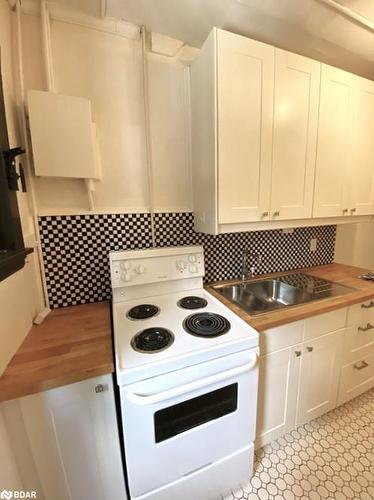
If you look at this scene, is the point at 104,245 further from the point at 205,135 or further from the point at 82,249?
the point at 205,135

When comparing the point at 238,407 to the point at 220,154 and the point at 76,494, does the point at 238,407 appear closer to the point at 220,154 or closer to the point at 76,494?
the point at 76,494

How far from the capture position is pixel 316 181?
1412mm

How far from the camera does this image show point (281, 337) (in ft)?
3.67

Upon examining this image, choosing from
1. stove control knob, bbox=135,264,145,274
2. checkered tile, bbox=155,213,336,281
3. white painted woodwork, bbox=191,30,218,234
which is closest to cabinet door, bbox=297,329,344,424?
checkered tile, bbox=155,213,336,281

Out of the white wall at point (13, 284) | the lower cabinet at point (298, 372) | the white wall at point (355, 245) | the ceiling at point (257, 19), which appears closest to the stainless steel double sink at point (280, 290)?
the lower cabinet at point (298, 372)

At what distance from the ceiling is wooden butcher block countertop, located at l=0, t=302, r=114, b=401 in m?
1.56

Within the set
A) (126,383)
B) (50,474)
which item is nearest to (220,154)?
(126,383)

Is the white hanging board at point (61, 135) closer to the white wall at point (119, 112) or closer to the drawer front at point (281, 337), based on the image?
the white wall at point (119, 112)

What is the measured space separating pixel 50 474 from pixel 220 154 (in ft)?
5.01

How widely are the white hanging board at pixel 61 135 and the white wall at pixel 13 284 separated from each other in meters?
0.09

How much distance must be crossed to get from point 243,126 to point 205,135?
0.68 feet

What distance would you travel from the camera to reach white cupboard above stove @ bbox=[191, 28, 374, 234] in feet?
3.65

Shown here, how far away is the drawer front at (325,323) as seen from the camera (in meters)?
1.19

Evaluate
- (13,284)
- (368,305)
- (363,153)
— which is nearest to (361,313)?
(368,305)
